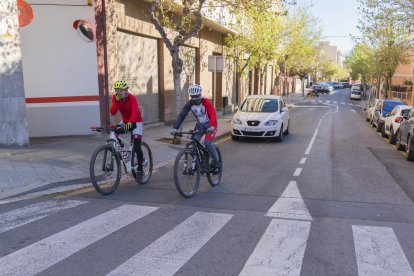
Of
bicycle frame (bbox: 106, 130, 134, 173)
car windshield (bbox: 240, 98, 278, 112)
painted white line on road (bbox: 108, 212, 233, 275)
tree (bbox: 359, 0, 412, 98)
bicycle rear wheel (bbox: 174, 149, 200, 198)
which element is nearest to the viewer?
painted white line on road (bbox: 108, 212, 233, 275)

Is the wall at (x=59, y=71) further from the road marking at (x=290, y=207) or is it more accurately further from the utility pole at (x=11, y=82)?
the road marking at (x=290, y=207)

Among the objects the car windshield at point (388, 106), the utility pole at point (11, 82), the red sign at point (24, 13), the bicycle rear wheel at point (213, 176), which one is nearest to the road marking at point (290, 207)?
the bicycle rear wheel at point (213, 176)

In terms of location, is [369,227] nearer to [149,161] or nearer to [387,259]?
[387,259]

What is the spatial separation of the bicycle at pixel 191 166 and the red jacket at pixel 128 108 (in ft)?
2.87

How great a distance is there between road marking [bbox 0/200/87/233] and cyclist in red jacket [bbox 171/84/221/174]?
217 centimetres

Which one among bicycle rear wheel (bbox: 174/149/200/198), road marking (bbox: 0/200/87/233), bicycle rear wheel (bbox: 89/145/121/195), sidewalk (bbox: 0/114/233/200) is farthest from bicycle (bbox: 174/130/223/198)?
sidewalk (bbox: 0/114/233/200)

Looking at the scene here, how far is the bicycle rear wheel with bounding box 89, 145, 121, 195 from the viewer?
6828 mm

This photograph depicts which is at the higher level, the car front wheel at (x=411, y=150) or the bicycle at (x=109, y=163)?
the bicycle at (x=109, y=163)

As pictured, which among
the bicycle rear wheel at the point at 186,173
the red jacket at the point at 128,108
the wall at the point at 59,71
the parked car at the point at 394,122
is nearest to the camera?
the bicycle rear wheel at the point at 186,173

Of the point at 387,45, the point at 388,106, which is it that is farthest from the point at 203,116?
the point at 387,45

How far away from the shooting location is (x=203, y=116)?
759 centimetres

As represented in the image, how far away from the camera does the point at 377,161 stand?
37.8ft

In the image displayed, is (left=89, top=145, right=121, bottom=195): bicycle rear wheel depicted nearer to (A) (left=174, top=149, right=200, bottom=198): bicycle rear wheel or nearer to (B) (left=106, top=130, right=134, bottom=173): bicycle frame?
(B) (left=106, top=130, right=134, bottom=173): bicycle frame

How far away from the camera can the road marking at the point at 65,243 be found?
4.10 metres
